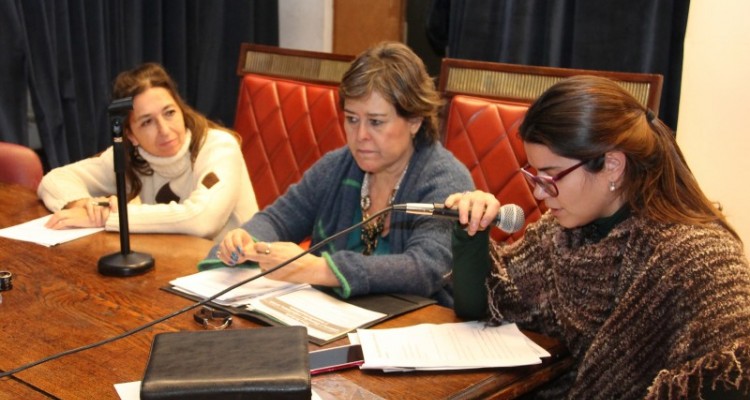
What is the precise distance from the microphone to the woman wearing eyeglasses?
0.02 m

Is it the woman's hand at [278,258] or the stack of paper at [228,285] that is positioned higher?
the woman's hand at [278,258]

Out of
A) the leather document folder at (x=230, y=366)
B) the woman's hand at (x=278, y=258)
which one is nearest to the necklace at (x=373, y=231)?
the woman's hand at (x=278, y=258)

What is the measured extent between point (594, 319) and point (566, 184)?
242 mm

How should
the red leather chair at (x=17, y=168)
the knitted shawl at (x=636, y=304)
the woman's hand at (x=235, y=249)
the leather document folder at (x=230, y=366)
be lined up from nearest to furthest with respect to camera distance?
1. the leather document folder at (x=230, y=366)
2. the knitted shawl at (x=636, y=304)
3. the woman's hand at (x=235, y=249)
4. the red leather chair at (x=17, y=168)

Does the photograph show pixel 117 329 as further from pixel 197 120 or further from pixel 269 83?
pixel 269 83

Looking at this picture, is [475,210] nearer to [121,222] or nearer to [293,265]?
[293,265]

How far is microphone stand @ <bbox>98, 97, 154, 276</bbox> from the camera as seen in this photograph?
162 cm

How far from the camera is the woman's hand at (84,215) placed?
1961 mm

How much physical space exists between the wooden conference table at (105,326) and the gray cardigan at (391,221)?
12 centimetres

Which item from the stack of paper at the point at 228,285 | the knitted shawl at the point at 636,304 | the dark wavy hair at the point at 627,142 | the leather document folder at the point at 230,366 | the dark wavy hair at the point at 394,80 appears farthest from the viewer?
the dark wavy hair at the point at 394,80

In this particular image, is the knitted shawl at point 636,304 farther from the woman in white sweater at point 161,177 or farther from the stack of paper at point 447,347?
the woman in white sweater at point 161,177

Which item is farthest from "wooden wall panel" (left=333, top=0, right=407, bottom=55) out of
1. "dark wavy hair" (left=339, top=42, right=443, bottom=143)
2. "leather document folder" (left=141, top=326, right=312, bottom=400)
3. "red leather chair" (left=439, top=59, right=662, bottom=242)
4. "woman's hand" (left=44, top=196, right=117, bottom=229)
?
"leather document folder" (left=141, top=326, right=312, bottom=400)

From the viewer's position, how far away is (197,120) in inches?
91.4

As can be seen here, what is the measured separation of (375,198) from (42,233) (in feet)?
2.68
